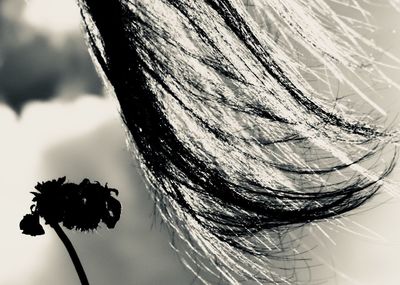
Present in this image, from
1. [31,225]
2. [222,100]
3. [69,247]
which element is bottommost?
[222,100]

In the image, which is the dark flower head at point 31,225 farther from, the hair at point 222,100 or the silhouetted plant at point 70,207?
the hair at point 222,100

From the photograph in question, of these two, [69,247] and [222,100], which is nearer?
[222,100]

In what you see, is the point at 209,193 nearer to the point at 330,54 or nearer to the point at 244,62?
the point at 244,62

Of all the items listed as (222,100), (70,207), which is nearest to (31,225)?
(70,207)

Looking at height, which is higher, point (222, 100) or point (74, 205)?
point (74, 205)

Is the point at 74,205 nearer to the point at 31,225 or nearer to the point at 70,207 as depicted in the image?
the point at 70,207

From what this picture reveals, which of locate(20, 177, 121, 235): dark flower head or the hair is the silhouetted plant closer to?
locate(20, 177, 121, 235): dark flower head

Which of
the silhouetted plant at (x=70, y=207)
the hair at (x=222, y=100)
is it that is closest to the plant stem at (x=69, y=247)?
the silhouetted plant at (x=70, y=207)

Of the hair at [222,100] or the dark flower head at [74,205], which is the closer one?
the hair at [222,100]
